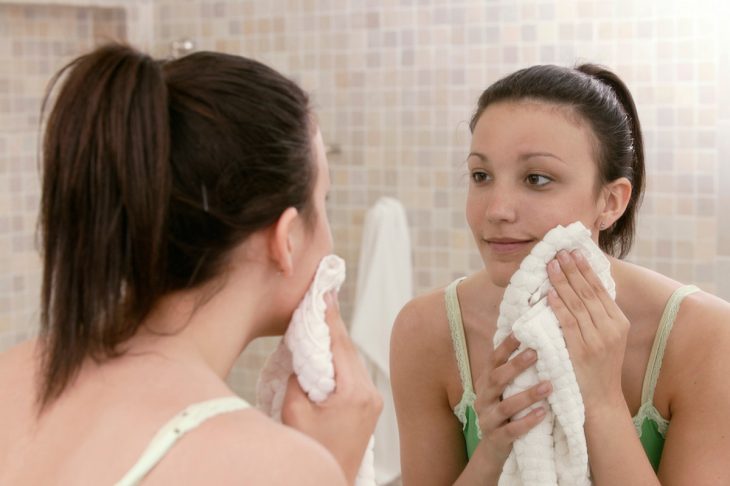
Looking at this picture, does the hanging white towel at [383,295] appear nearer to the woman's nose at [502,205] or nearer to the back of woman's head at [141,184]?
the woman's nose at [502,205]

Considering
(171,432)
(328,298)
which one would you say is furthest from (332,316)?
(171,432)

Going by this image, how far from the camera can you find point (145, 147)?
0.92 metres

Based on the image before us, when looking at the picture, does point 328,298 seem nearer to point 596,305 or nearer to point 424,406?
point 596,305

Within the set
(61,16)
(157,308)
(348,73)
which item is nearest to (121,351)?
(157,308)

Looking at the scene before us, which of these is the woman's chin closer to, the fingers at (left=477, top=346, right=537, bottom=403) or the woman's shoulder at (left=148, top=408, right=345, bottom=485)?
the fingers at (left=477, top=346, right=537, bottom=403)

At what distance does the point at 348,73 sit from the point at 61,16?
0.80m

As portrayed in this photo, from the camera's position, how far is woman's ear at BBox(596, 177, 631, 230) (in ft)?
4.81

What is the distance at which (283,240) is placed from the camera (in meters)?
0.99

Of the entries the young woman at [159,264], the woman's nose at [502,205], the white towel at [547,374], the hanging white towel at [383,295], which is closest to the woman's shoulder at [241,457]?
the young woman at [159,264]

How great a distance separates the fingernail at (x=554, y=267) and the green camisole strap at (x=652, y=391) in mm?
234

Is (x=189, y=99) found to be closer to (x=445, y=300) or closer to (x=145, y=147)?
(x=145, y=147)

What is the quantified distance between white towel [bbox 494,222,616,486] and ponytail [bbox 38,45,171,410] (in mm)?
536

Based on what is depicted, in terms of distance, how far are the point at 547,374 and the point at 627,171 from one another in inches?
14.5

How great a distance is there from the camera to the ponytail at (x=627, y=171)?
152 centimetres
